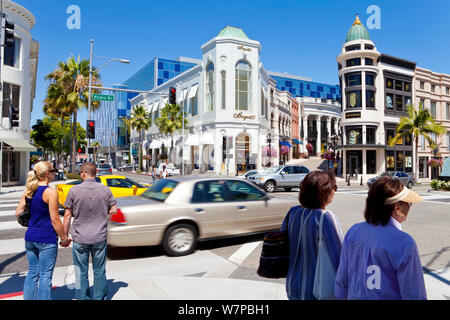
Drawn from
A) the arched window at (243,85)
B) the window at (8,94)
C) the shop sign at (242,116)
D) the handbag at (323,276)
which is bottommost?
the handbag at (323,276)

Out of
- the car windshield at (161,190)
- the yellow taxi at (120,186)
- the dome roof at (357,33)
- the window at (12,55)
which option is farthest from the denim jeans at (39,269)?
the dome roof at (357,33)

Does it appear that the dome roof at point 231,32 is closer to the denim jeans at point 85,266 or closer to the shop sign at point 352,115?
the shop sign at point 352,115

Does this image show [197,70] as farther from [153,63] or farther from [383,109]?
[153,63]

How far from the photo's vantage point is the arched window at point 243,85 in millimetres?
40469

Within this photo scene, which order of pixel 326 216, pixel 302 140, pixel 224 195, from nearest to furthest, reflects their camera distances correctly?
pixel 326 216 < pixel 224 195 < pixel 302 140

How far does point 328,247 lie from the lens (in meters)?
2.46

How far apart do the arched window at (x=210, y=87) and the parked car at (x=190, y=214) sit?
35157 mm

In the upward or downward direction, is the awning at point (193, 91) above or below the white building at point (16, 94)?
above

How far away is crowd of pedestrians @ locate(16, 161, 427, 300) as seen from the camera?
194 cm

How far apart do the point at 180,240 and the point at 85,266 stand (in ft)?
9.24

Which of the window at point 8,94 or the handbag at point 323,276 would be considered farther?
the window at point 8,94
